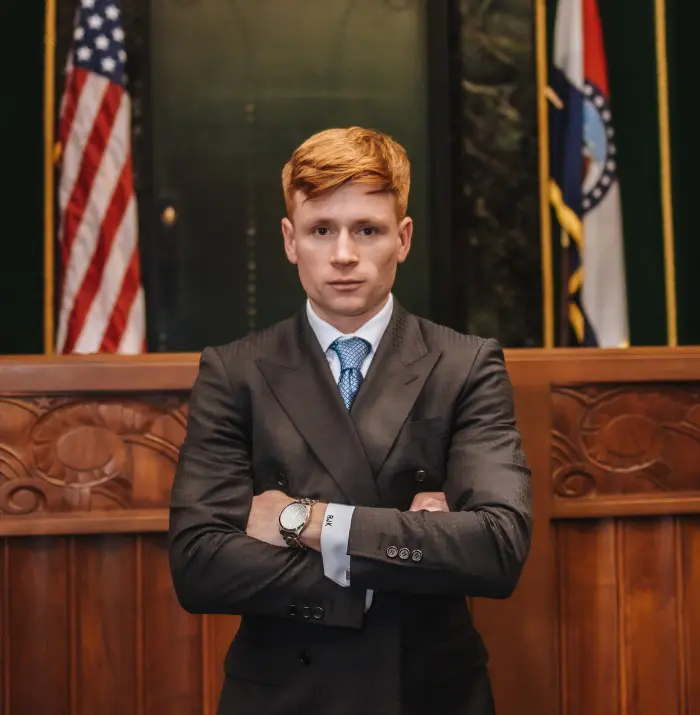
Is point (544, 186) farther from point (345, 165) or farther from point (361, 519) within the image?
point (361, 519)

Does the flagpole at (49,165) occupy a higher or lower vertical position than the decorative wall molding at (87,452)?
higher

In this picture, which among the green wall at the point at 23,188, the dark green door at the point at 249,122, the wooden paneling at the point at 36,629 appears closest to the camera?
the wooden paneling at the point at 36,629

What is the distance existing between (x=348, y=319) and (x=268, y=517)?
415 millimetres

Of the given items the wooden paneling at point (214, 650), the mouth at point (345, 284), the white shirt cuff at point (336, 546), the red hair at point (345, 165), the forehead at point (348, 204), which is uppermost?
the red hair at point (345, 165)

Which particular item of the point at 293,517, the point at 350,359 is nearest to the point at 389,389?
the point at 350,359

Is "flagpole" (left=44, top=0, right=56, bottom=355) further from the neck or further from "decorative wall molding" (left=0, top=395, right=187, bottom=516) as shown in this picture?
the neck

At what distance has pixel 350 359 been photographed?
1.88 metres

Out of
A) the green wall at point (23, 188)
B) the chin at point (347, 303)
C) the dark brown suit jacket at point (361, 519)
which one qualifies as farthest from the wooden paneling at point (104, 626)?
the green wall at point (23, 188)

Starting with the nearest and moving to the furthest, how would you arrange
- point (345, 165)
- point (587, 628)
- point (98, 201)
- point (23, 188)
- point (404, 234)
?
point (345, 165) < point (404, 234) < point (587, 628) < point (98, 201) < point (23, 188)

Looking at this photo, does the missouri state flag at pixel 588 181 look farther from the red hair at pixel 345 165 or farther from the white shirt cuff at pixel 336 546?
the white shirt cuff at pixel 336 546

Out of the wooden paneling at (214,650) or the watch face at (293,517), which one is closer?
the watch face at (293,517)

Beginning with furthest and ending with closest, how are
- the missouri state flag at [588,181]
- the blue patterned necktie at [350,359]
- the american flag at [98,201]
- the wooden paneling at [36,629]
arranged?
the missouri state flag at [588,181]
the american flag at [98,201]
the wooden paneling at [36,629]
the blue patterned necktie at [350,359]

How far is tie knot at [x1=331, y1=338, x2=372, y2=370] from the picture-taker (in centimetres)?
188

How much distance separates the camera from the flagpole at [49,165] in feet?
12.3
